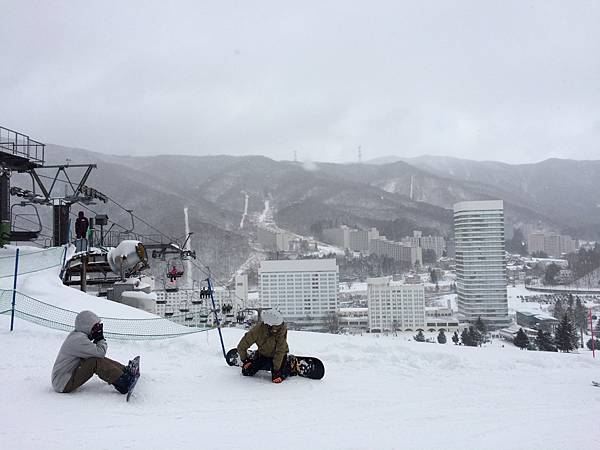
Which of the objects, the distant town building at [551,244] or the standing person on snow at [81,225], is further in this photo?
the distant town building at [551,244]

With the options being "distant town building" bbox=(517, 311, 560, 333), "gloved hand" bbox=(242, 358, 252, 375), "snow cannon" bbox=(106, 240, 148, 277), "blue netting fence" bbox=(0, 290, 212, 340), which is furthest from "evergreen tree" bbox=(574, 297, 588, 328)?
"gloved hand" bbox=(242, 358, 252, 375)

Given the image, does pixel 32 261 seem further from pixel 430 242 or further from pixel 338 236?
pixel 430 242

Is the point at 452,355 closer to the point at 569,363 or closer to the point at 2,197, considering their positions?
the point at 569,363

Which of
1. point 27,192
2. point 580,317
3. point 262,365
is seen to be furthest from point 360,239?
point 262,365

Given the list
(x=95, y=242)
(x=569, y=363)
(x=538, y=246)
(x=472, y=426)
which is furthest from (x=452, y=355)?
(x=538, y=246)

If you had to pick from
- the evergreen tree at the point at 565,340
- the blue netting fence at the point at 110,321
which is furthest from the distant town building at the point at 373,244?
the blue netting fence at the point at 110,321

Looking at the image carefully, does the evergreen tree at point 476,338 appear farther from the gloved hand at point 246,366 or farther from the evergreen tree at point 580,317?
the gloved hand at point 246,366

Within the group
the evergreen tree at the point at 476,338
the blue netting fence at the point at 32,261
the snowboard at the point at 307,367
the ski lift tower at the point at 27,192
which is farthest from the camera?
the evergreen tree at the point at 476,338
